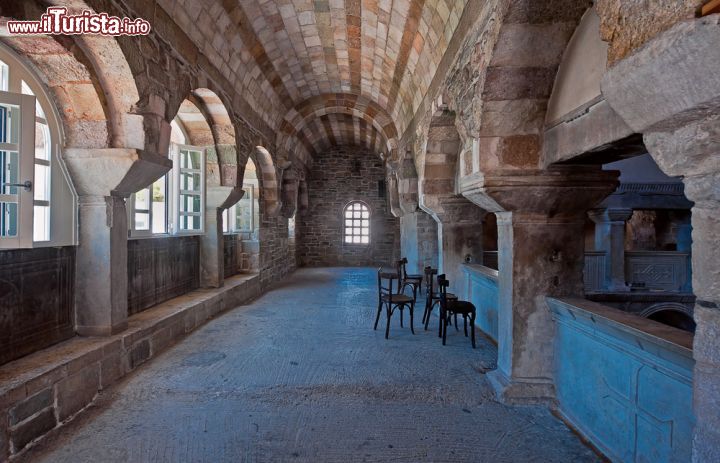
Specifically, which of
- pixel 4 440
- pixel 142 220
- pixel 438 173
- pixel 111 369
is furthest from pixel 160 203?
pixel 438 173

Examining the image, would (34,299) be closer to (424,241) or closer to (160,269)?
(160,269)

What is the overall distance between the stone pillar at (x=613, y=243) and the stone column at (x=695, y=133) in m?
6.30

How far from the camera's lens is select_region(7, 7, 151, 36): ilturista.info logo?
8.00ft

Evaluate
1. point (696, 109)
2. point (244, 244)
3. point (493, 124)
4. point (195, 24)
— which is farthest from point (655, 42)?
point (244, 244)

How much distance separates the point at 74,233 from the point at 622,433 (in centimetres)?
386

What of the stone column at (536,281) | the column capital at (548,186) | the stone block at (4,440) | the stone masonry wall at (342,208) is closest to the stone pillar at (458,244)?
the stone column at (536,281)

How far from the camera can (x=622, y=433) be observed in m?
2.07

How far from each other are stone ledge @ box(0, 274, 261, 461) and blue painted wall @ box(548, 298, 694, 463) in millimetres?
3174

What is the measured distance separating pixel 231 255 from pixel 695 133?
6.67 meters

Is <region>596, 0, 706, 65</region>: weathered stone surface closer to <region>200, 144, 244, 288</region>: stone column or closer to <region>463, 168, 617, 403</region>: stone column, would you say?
<region>463, 168, 617, 403</region>: stone column

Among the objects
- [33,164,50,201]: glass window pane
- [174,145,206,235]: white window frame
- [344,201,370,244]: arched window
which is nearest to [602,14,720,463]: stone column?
[33,164,50,201]: glass window pane

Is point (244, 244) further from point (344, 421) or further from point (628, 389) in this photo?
point (628, 389)

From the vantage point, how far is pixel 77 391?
2709 millimetres

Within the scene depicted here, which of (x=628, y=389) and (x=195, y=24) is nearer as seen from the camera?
(x=628, y=389)
